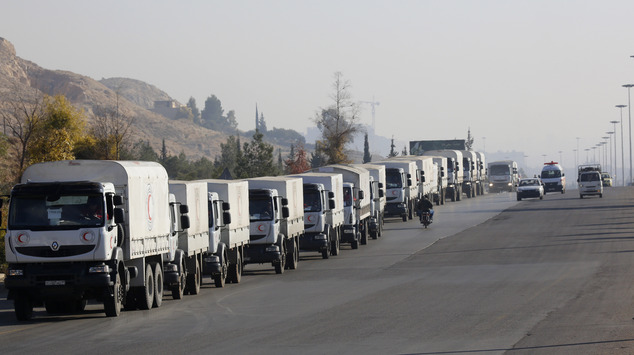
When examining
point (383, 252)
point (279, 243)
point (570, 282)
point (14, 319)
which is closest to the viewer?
point (14, 319)

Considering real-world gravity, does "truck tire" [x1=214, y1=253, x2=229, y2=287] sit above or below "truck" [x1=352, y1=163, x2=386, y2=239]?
below

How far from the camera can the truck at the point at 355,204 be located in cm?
4172

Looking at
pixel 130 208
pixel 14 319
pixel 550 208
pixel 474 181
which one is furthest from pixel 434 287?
pixel 474 181

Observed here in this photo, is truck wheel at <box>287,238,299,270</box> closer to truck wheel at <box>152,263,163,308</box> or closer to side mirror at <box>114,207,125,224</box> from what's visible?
truck wheel at <box>152,263,163,308</box>

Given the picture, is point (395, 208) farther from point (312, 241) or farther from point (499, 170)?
point (499, 170)

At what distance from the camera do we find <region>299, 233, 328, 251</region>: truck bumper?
3666cm

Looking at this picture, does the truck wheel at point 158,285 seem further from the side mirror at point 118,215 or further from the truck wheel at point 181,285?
the side mirror at point 118,215

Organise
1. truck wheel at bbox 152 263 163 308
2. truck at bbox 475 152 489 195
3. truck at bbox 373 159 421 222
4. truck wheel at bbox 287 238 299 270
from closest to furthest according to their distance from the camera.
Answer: truck wheel at bbox 152 263 163 308 → truck wheel at bbox 287 238 299 270 → truck at bbox 373 159 421 222 → truck at bbox 475 152 489 195

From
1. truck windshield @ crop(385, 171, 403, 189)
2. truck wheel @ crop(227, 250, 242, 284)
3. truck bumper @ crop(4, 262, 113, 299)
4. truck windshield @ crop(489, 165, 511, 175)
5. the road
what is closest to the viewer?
the road

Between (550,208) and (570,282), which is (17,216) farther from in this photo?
(550,208)

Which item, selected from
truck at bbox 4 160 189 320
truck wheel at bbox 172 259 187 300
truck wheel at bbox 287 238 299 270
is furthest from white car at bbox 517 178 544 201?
truck at bbox 4 160 189 320

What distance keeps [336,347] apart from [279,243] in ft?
54.9

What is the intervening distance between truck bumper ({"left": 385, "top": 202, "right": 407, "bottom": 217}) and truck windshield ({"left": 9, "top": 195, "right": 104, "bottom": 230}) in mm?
40681

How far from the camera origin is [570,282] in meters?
25.5
